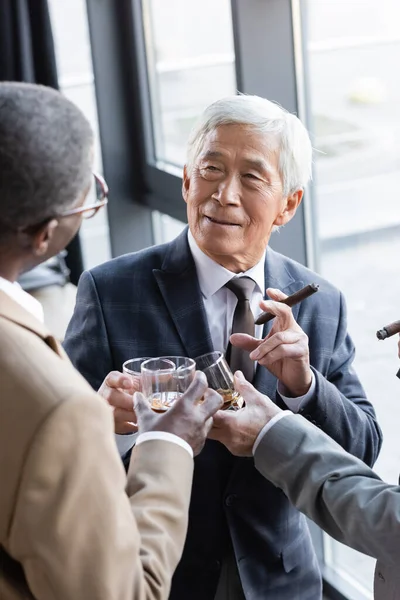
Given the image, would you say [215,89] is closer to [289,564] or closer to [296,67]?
[296,67]

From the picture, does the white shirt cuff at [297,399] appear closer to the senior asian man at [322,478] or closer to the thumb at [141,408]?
the senior asian man at [322,478]

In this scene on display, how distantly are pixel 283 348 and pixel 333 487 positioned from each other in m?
0.37

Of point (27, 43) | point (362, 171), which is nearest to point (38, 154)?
point (362, 171)

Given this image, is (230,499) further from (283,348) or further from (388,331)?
(388,331)

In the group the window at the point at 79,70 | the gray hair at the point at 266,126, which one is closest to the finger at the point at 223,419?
the gray hair at the point at 266,126

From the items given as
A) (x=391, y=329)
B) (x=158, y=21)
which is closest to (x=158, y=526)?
(x=391, y=329)

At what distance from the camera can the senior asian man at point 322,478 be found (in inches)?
64.1

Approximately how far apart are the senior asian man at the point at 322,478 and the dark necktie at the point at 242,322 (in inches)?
7.9

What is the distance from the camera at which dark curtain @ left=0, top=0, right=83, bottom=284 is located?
4.73 meters

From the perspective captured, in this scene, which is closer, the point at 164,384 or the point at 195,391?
the point at 195,391

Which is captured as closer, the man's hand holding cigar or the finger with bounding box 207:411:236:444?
the finger with bounding box 207:411:236:444

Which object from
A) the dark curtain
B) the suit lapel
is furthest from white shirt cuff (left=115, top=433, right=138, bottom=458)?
the dark curtain

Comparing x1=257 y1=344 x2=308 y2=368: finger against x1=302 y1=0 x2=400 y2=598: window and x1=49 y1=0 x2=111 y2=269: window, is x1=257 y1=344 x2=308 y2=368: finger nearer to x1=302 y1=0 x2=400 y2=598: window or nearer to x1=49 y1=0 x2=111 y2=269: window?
x1=302 y1=0 x2=400 y2=598: window

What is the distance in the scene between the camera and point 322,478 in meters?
1.72
